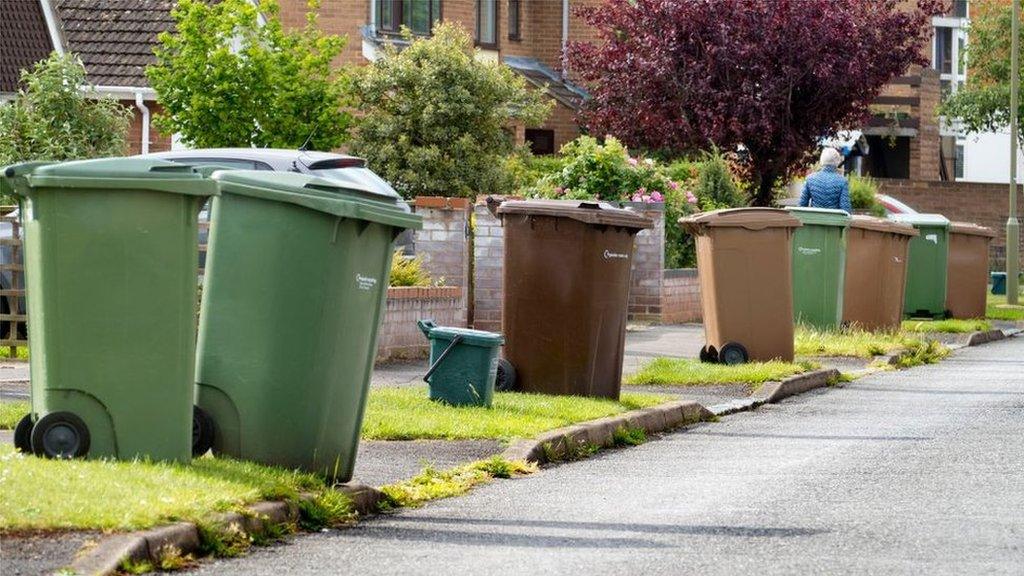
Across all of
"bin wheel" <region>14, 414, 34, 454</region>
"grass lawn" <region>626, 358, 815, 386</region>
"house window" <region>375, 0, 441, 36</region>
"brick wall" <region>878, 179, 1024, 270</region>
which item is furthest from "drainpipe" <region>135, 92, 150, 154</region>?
"brick wall" <region>878, 179, 1024, 270</region>

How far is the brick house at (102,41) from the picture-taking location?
2956 cm

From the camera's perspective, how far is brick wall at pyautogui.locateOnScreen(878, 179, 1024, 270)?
4728 centimetres

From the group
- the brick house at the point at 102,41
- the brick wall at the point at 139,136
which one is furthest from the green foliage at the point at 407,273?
the brick wall at the point at 139,136

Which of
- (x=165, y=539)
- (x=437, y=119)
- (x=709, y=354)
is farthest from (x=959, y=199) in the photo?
(x=165, y=539)

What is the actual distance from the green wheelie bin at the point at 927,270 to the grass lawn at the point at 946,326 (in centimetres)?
72

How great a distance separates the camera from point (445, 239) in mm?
19344

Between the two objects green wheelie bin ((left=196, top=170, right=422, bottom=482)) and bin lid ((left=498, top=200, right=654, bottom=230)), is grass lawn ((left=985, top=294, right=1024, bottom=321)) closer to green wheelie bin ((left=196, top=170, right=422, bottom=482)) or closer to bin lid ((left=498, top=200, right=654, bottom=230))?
bin lid ((left=498, top=200, right=654, bottom=230))

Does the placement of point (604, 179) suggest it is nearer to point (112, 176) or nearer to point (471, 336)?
point (471, 336)

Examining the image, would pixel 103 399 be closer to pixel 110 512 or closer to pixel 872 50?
pixel 110 512

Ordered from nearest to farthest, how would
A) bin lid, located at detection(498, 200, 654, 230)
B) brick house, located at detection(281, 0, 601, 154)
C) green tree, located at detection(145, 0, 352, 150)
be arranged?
bin lid, located at detection(498, 200, 654, 230) → green tree, located at detection(145, 0, 352, 150) → brick house, located at detection(281, 0, 601, 154)

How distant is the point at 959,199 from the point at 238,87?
1048 inches

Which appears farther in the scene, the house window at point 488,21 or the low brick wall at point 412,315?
the house window at point 488,21

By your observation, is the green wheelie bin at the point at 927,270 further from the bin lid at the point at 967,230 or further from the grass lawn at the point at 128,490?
the grass lawn at the point at 128,490

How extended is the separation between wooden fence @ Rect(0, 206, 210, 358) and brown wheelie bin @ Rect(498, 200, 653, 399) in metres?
3.45
